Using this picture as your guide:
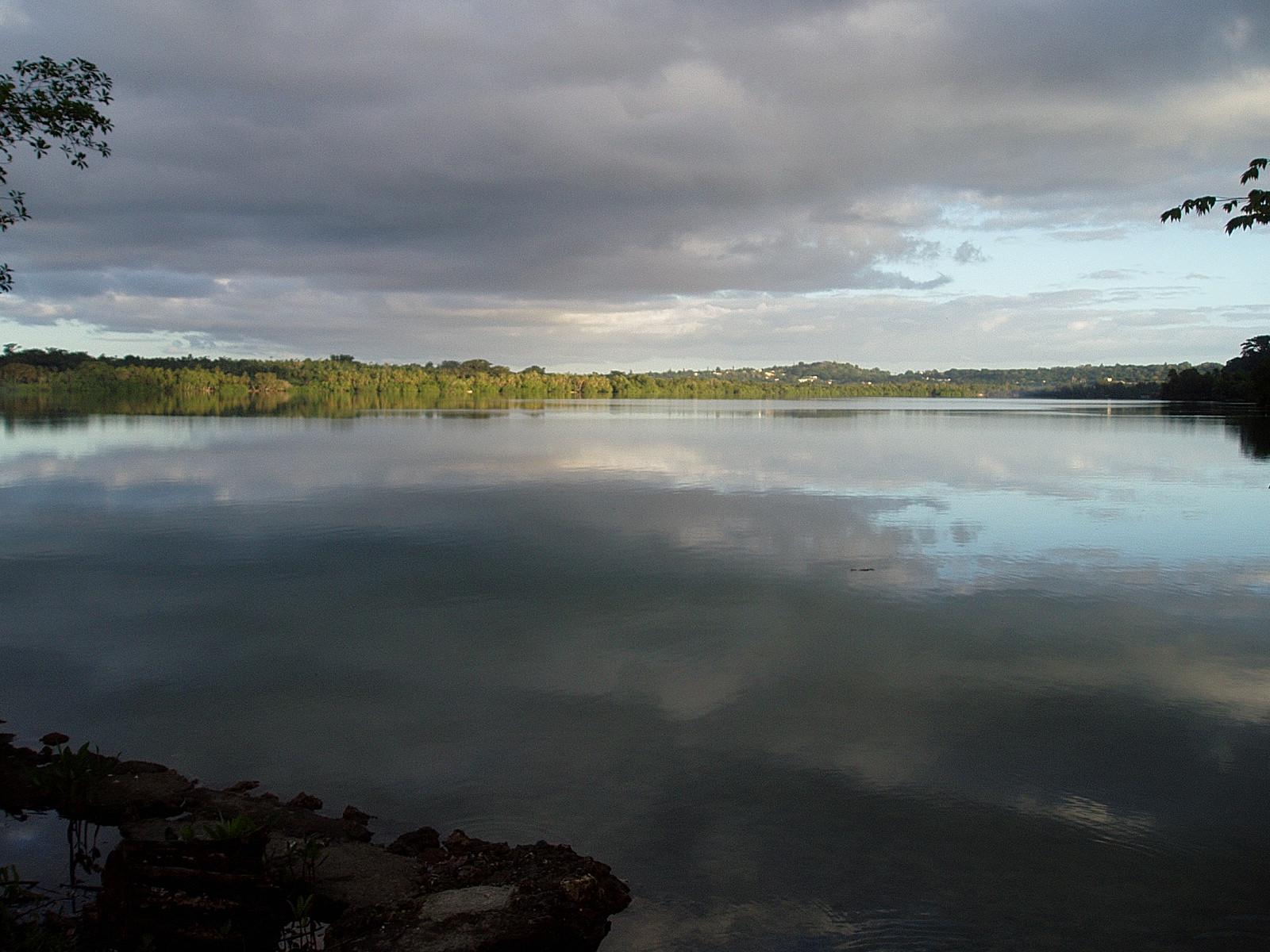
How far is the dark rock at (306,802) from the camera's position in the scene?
615cm

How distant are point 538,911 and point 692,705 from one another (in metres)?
3.59

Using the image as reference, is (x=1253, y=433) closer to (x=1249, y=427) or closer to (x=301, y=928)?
(x=1249, y=427)

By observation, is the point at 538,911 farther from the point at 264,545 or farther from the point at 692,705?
the point at 264,545

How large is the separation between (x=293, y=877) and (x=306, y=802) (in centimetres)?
130

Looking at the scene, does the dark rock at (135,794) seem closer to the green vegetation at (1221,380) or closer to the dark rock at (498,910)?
the dark rock at (498,910)

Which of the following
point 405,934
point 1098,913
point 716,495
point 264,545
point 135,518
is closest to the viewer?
point 405,934

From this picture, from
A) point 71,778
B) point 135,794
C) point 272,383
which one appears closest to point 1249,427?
point 135,794

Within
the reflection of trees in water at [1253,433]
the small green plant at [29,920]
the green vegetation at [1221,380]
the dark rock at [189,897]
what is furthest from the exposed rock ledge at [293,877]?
the green vegetation at [1221,380]

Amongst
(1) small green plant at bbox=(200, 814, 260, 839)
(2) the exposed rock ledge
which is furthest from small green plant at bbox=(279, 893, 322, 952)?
(1) small green plant at bbox=(200, 814, 260, 839)

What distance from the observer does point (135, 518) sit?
1856 cm

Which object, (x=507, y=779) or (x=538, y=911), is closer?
(x=538, y=911)

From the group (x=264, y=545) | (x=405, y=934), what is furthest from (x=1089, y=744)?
(x=264, y=545)

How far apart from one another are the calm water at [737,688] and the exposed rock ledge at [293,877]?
36cm

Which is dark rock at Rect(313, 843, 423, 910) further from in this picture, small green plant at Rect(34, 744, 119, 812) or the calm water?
small green plant at Rect(34, 744, 119, 812)
